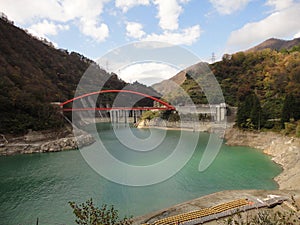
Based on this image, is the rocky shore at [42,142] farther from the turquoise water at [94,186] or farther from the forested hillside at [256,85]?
the forested hillside at [256,85]

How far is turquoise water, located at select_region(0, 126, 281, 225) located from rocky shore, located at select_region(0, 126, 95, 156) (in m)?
2.21

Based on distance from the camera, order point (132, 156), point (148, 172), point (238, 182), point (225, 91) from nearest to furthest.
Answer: point (238, 182) < point (148, 172) < point (132, 156) < point (225, 91)

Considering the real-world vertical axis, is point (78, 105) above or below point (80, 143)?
above

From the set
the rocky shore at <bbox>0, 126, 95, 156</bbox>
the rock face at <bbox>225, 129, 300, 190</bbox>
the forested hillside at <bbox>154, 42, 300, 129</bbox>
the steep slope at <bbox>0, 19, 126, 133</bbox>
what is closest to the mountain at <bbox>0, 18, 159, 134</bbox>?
the steep slope at <bbox>0, 19, 126, 133</bbox>

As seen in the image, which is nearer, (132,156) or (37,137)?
(132,156)

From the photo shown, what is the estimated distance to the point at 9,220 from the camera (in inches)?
289

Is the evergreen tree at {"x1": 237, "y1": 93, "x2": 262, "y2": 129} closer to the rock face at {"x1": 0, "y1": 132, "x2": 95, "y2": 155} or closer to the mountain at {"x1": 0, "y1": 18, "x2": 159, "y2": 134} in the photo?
the rock face at {"x1": 0, "y1": 132, "x2": 95, "y2": 155}

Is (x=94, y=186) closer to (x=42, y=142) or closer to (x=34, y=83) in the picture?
(x=42, y=142)

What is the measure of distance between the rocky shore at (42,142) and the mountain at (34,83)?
70 centimetres

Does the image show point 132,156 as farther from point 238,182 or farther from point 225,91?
point 225,91

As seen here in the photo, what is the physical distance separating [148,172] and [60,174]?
4142 millimetres

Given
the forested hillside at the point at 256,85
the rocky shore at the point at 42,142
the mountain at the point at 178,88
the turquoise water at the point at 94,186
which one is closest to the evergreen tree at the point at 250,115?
the forested hillside at the point at 256,85

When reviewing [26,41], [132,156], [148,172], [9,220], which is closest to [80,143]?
[132,156]

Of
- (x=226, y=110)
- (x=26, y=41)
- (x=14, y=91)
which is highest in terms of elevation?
(x=26, y=41)
